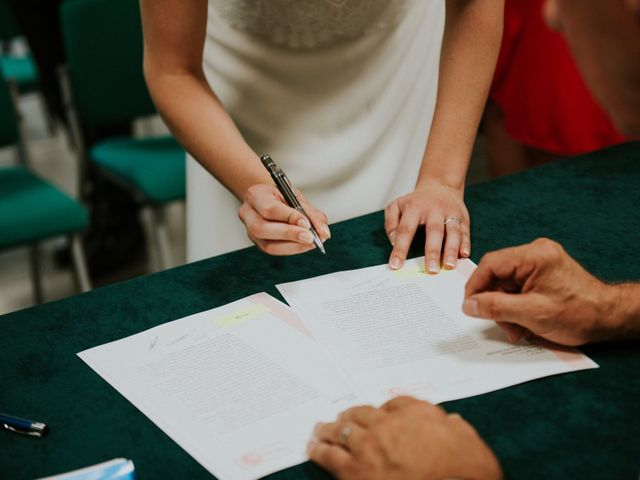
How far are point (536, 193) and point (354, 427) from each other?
2.45ft

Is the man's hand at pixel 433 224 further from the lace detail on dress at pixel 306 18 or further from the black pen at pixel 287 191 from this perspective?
the lace detail on dress at pixel 306 18

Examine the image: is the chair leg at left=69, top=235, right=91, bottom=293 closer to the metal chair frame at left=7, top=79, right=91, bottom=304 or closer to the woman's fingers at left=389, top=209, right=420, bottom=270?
the metal chair frame at left=7, top=79, right=91, bottom=304

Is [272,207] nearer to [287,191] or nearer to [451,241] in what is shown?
[287,191]

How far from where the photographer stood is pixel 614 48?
0.72 meters

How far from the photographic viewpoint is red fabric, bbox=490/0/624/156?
233 cm

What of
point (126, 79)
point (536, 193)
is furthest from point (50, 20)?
point (536, 193)

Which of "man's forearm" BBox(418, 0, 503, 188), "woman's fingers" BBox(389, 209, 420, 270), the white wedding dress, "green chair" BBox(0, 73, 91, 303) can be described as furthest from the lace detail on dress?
"green chair" BBox(0, 73, 91, 303)

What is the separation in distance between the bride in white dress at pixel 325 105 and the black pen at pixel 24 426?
0.43 meters

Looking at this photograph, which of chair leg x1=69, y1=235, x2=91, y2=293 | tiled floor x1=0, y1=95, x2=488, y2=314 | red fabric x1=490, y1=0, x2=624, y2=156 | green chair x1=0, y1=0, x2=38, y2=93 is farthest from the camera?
green chair x1=0, y1=0, x2=38, y2=93

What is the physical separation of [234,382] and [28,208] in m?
1.74

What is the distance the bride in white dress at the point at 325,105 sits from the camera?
1.30m

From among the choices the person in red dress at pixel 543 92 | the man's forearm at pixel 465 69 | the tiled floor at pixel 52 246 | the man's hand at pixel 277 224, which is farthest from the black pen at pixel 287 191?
the tiled floor at pixel 52 246

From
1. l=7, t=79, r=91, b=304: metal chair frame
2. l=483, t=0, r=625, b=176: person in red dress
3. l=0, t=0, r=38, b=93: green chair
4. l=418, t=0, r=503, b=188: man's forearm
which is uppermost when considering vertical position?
l=418, t=0, r=503, b=188: man's forearm

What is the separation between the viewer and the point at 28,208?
2443 millimetres
